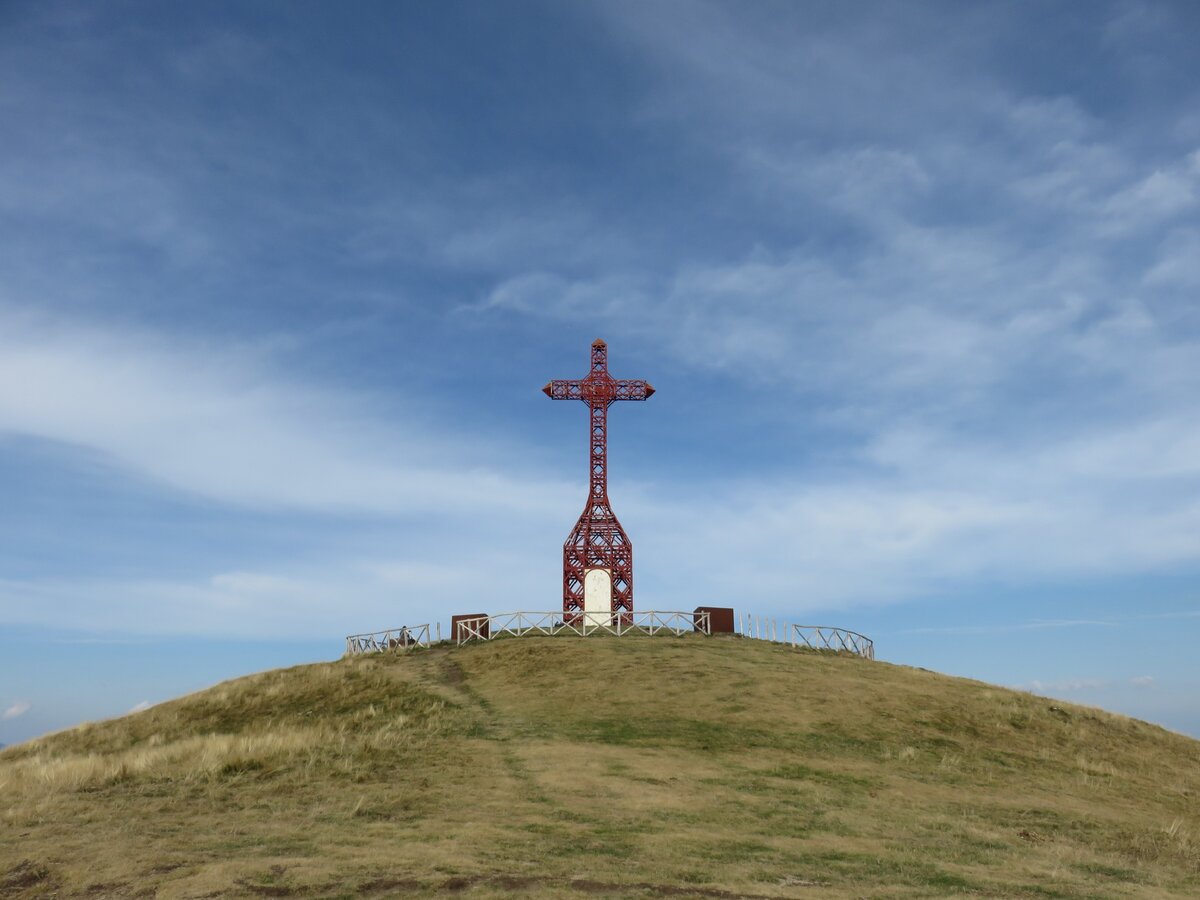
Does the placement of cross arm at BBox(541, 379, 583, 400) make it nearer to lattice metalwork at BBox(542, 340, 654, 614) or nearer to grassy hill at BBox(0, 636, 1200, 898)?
lattice metalwork at BBox(542, 340, 654, 614)

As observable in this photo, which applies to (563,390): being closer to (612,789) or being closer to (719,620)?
(719,620)

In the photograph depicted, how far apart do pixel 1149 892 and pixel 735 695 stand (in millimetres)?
16225

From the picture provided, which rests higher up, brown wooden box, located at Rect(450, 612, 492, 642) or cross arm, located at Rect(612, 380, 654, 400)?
cross arm, located at Rect(612, 380, 654, 400)

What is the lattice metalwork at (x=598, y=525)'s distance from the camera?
54.7 m

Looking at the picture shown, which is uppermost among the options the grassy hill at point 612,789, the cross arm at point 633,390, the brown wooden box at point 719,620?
the cross arm at point 633,390

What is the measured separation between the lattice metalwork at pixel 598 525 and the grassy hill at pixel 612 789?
55.2ft

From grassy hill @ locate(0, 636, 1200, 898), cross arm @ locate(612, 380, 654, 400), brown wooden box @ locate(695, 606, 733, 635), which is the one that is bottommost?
grassy hill @ locate(0, 636, 1200, 898)

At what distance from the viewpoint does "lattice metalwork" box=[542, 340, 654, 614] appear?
54656 millimetres

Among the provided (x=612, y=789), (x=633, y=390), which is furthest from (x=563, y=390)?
(x=612, y=789)

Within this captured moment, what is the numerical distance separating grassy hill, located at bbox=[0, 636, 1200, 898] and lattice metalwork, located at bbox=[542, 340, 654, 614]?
16.8 metres

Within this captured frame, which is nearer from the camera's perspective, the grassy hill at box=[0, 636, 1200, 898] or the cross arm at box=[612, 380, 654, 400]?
the grassy hill at box=[0, 636, 1200, 898]

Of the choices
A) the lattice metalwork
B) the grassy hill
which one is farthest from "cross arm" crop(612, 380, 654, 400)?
the grassy hill

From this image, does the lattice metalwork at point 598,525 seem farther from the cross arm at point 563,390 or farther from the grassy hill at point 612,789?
the grassy hill at point 612,789

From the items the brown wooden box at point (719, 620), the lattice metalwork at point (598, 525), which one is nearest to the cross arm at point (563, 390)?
the lattice metalwork at point (598, 525)
